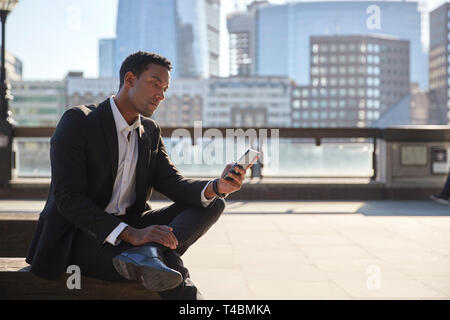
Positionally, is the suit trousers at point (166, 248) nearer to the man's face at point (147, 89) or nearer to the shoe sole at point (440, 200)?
the man's face at point (147, 89)

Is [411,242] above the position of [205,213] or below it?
below

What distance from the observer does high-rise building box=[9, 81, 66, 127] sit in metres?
125

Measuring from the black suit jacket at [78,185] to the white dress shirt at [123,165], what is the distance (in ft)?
0.10

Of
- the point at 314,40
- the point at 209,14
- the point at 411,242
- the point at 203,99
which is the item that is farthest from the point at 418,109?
the point at 411,242

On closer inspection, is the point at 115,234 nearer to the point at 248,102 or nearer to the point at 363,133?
the point at 363,133

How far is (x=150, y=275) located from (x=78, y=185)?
1.92ft

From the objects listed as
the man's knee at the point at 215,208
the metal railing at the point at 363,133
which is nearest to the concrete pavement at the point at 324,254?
the man's knee at the point at 215,208

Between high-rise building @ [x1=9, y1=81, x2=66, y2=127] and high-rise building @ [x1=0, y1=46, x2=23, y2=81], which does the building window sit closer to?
high-rise building @ [x1=9, y1=81, x2=66, y2=127]

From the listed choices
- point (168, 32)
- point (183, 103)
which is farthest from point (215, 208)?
point (168, 32)

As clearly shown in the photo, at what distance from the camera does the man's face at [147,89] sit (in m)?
2.76

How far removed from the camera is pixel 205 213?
8.99 feet

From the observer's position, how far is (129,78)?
2783 mm
